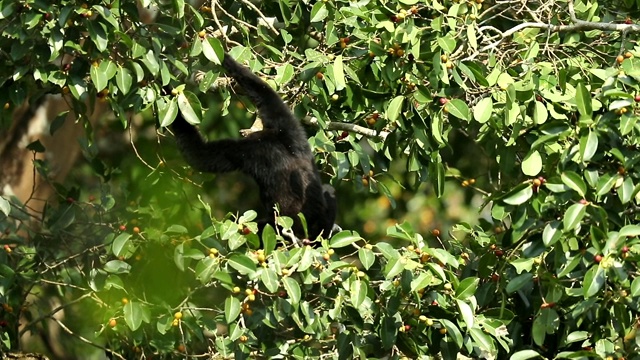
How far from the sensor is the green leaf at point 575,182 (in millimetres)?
3289

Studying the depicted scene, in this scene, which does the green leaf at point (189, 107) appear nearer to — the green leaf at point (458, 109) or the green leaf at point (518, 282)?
the green leaf at point (458, 109)

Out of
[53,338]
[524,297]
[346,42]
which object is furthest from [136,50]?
[53,338]

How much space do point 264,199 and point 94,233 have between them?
0.91 meters

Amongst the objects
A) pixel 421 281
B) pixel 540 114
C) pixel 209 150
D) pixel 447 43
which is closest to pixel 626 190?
pixel 540 114

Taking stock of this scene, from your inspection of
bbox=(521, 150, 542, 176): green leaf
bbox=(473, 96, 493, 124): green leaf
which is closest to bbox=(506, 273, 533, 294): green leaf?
bbox=(521, 150, 542, 176): green leaf

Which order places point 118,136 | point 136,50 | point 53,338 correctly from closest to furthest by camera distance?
point 136,50 → point 53,338 → point 118,136

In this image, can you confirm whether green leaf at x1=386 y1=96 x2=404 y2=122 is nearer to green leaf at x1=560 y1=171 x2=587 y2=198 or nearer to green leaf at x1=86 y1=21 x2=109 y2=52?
green leaf at x1=560 y1=171 x2=587 y2=198

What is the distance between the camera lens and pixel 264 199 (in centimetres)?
548

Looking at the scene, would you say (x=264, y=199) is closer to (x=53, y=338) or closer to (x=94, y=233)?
(x=94, y=233)

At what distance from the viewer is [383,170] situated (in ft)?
17.1

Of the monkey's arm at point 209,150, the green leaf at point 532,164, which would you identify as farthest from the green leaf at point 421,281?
the monkey's arm at point 209,150

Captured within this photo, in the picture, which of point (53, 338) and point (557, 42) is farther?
point (53, 338)

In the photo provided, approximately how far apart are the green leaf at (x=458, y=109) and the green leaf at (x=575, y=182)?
672 millimetres

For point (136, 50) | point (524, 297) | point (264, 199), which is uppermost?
point (136, 50)
